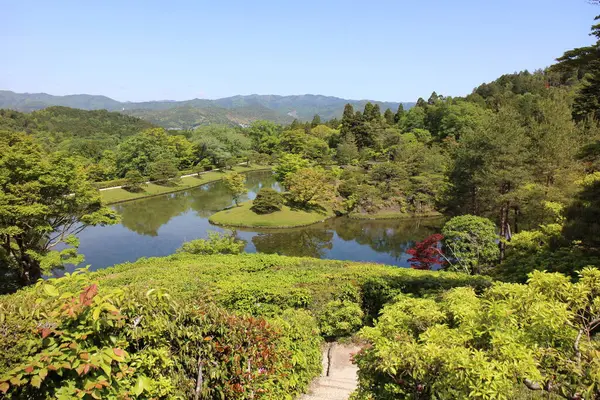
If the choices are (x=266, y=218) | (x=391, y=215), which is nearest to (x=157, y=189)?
(x=266, y=218)

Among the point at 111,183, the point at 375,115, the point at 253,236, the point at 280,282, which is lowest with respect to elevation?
the point at 253,236

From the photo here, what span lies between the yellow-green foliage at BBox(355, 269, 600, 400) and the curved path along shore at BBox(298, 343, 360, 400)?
198 cm

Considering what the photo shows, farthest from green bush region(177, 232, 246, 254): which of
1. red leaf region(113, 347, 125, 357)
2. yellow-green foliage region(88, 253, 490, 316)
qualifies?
red leaf region(113, 347, 125, 357)

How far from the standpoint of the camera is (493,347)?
2828 millimetres

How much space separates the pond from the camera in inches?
881

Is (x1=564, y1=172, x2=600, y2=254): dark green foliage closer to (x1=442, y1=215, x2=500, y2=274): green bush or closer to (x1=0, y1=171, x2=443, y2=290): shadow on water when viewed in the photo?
(x1=442, y1=215, x2=500, y2=274): green bush

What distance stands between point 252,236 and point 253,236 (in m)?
0.08

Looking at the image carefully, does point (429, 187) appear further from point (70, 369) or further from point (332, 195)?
point (70, 369)

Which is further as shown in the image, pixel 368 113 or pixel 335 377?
pixel 368 113

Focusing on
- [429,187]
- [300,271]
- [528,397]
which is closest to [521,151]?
[429,187]

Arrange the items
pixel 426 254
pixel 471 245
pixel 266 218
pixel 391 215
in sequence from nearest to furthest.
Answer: pixel 471 245 < pixel 426 254 < pixel 266 218 < pixel 391 215

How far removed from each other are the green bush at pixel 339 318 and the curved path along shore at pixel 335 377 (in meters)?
0.37

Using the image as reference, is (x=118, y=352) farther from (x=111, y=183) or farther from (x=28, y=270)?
(x=111, y=183)

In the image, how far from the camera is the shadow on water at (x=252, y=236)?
22.3m
